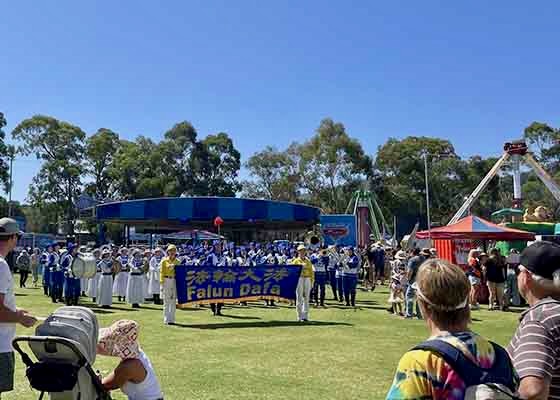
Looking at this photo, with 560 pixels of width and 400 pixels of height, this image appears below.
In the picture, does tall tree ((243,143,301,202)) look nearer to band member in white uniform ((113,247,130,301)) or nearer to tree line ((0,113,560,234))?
tree line ((0,113,560,234))

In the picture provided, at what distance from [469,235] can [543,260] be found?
59.4 ft

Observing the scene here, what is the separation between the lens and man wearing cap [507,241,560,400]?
250 cm

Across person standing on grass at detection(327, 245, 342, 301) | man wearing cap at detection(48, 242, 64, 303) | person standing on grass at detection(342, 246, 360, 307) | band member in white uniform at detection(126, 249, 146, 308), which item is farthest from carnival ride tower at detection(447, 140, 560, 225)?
man wearing cap at detection(48, 242, 64, 303)

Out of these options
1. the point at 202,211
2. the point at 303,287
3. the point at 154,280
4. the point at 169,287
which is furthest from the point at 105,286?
the point at 202,211

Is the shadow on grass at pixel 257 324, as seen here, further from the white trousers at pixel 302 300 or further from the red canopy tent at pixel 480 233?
the red canopy tent at pixel 480 233

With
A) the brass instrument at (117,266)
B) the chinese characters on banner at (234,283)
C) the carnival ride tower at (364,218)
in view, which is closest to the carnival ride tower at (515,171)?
the carnival ride tower at (364,218)

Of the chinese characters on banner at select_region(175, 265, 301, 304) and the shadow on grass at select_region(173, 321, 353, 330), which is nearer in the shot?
the shadow on grass at select_region(173, 321, 353, 330)

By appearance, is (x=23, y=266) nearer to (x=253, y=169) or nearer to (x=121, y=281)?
(x=121, y=281)

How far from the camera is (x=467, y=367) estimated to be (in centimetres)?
221

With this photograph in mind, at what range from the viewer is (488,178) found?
39.2 metres

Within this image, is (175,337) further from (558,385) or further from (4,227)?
(558,385)

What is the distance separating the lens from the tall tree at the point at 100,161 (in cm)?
6309

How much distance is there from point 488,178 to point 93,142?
43.7 metres

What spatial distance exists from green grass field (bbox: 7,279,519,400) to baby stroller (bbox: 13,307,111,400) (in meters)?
3.83
